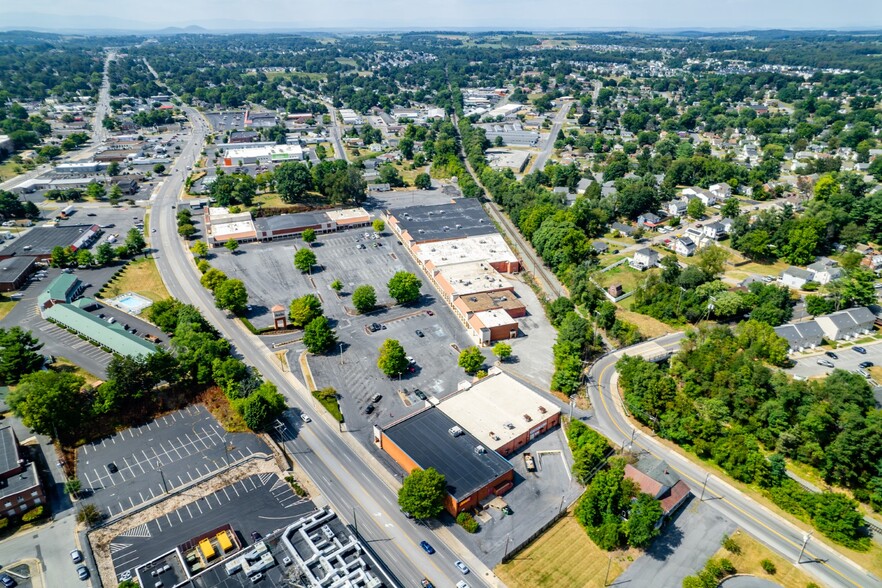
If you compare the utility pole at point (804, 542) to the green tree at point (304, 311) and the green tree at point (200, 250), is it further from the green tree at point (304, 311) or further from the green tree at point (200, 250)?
the green tree at point (200, 250)

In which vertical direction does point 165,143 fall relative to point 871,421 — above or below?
below

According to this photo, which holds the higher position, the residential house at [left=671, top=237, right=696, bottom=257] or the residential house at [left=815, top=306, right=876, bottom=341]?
the residential house at [left=815, top=306, right=876, bottom=341]

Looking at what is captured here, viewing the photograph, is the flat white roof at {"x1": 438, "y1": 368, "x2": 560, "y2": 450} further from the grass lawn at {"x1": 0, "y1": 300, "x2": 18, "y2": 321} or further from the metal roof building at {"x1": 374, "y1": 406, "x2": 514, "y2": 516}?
the grass lawn at {"x1": 0, "y1": 300, "x2": 18, "y2": 321}

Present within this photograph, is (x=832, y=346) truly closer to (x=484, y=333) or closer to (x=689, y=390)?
(x=689, y=390)

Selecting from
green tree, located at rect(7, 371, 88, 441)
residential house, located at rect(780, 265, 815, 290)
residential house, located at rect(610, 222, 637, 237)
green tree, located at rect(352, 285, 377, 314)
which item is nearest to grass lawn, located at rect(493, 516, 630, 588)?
green tree, located at rect(352, 285, 377, 314)

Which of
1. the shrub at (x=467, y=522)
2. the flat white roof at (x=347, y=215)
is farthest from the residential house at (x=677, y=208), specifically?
the shrub at (x=467, y=522)

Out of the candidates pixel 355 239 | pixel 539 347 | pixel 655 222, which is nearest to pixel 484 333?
pixel 539 347
